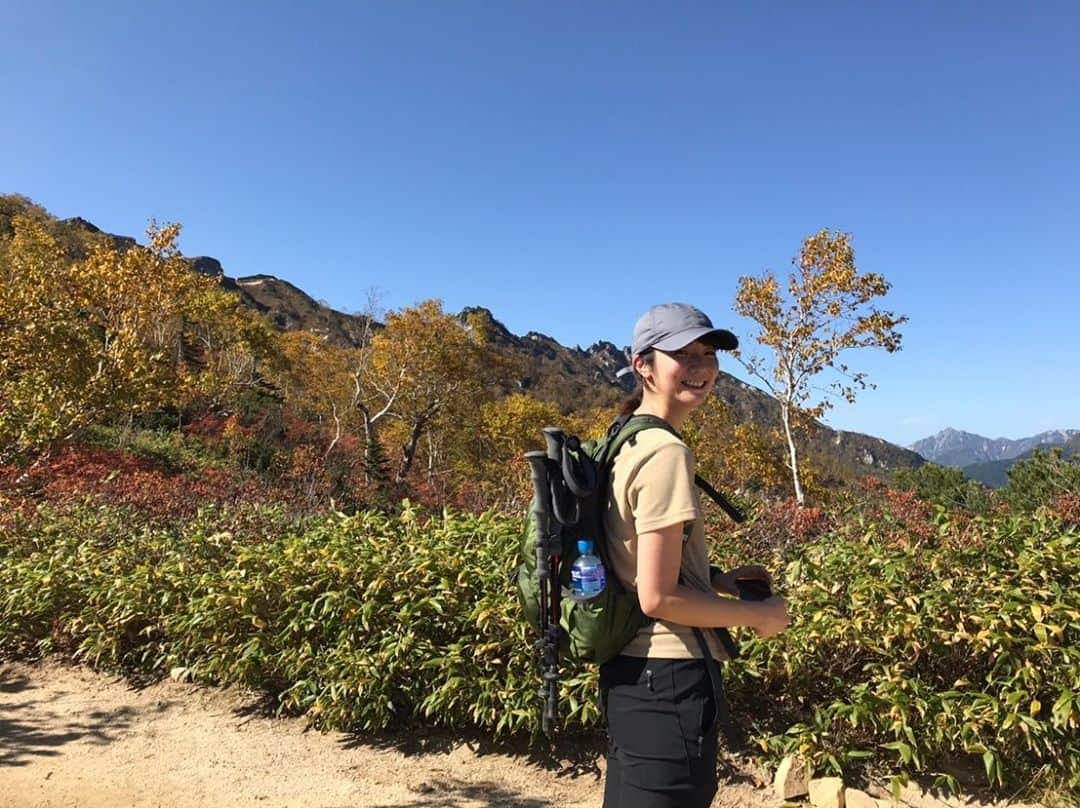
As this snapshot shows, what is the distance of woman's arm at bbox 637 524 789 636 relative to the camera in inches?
49.9

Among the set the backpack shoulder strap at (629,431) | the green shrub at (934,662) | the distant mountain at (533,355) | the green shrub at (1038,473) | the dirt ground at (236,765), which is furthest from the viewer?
the distant mountain at (533,355)

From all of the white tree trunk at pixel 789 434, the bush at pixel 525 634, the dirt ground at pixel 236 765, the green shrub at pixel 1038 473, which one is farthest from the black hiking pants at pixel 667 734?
the white tree trunk at pixel 789 434

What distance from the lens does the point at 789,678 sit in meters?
3.18

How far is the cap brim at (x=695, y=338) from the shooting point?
139 centimetres

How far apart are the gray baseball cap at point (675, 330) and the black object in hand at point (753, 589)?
49 cm

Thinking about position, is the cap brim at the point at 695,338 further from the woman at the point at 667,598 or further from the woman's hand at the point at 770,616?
the woman's hand at the point at 770,616

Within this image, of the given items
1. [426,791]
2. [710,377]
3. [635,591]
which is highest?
[710,377]

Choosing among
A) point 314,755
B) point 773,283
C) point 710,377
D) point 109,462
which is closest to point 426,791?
point 314,755

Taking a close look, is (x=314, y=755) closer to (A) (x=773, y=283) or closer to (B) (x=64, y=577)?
(B) (x=64, y=577)

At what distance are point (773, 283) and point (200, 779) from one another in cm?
1491

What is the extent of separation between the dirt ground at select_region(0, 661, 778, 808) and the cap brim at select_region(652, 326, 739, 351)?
Answer: 7.85 ft

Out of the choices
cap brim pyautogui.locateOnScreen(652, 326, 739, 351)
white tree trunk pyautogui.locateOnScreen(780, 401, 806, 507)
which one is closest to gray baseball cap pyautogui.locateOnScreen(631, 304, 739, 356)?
cap brim pyautogui.locateOnScreen(652, 326, 739, 351)

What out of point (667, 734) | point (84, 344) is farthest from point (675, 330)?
point (84, 344)

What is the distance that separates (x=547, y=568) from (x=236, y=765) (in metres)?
2.72
